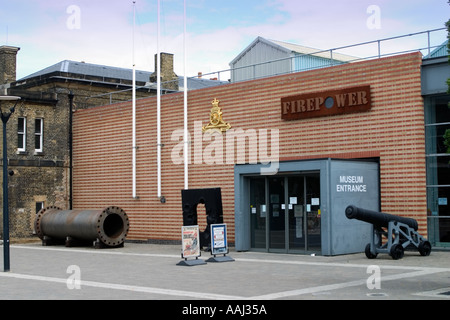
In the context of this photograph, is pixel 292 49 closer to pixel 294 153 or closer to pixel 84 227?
pixel 294 153

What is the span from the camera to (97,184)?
102ft

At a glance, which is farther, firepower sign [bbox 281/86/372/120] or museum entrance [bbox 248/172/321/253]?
firepower sign [bbox 281/86/372/120]

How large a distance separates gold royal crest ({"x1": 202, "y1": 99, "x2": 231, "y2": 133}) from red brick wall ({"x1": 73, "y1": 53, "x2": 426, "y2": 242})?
0.93ft

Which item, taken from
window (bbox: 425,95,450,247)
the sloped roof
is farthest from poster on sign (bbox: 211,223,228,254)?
the sloped roof

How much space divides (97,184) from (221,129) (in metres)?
8.52

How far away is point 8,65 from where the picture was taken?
1432 inches

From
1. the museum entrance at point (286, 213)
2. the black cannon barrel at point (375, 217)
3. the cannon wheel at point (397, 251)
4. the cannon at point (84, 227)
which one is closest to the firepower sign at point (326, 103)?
the museum entrance at point (286, 213)

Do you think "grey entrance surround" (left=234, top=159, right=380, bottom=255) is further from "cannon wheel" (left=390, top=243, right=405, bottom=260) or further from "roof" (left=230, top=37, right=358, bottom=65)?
"roof" (left=230, top=37, right=358, bottom=65)

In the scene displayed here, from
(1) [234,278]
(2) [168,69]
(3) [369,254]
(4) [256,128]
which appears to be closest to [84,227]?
(4) [256,128]

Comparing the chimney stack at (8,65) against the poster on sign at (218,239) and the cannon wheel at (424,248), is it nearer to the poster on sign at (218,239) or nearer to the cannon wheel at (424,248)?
the poster on sign at (218,239)

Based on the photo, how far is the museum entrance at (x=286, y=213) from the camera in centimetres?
2077

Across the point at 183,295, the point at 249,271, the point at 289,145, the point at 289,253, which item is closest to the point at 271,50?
the point at 289,145

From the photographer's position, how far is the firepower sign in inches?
842

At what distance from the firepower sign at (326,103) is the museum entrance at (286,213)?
260 cm
